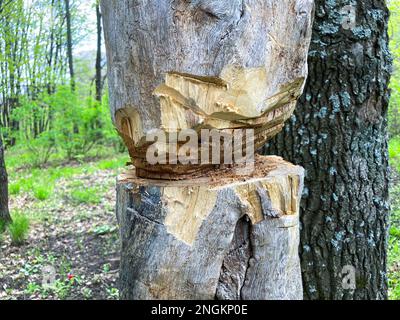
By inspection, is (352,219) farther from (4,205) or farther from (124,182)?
(4,205)

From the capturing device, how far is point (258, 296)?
1544mm

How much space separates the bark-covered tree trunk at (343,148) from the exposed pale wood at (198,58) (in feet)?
2.64

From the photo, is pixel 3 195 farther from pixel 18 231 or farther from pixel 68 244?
pixel 68 244

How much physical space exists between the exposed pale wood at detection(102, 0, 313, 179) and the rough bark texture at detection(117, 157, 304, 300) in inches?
8.5

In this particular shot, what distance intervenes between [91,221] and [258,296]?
11.4ft

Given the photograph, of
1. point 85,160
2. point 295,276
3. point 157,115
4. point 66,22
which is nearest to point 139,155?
point 157,115

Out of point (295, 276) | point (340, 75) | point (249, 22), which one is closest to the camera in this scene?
point (249, 22)

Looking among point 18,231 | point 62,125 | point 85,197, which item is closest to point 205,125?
point 18,231

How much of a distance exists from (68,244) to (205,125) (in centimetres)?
312

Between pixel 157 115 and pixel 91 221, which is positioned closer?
pixel 157 115

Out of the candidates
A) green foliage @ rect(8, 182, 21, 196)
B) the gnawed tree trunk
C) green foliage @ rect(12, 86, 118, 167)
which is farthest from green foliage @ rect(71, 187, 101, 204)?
the gnawed tree trunk

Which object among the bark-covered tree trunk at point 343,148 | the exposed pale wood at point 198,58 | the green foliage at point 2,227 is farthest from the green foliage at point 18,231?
the exposed pale wood at point 198,58

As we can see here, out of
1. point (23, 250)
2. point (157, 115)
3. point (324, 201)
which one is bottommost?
point (23, 250)

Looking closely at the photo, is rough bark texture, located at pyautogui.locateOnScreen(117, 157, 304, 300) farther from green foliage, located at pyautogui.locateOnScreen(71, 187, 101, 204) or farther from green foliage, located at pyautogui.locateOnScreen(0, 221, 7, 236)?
green foliage, located at pyautogui.locateOnScreen(71, 187, 101, 204)
